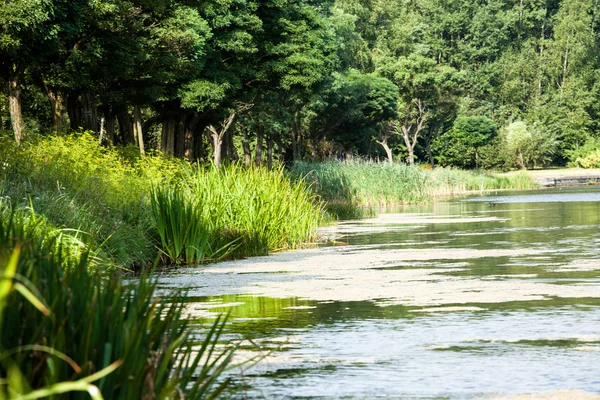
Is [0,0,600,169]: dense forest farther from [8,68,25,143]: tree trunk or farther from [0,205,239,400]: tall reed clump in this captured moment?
[0,205,239,400]: tall reed clump

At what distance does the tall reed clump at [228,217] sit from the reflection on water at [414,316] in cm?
77

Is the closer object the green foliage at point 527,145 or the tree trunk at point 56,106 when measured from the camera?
the tree trunk at point 56,106

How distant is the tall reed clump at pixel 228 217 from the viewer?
15688 mm

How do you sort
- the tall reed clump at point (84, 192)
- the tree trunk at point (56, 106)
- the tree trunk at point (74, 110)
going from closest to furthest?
1. the tall reed clump at point (84, 192)
2. the tree trunk at point (56, 106)
3. the tree trunk at point (74, 110)

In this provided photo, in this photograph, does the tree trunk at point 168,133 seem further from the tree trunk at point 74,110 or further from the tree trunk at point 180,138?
the tree trunk at point 74,110

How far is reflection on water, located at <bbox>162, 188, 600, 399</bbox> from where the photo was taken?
6727 mm

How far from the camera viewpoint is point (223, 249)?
16953 mm

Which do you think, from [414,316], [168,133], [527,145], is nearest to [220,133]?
[168,133]

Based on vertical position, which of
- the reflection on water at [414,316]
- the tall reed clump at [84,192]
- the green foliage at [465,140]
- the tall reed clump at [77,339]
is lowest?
the reflection on water at [414,316]

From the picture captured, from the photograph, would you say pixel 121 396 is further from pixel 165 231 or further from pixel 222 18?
pixel 222 18

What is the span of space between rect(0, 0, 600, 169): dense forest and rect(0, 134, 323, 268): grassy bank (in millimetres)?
3817

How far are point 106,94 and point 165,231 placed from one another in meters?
13.6

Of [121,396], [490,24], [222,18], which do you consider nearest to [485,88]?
[490,24]

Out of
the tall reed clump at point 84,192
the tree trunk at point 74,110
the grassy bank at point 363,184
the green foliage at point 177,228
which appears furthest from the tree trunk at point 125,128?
the green foliage at point 177,228
